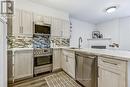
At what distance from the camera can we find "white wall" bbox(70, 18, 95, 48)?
6.07 metres

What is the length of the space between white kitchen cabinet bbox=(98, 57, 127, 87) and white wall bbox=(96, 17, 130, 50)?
4.82 m

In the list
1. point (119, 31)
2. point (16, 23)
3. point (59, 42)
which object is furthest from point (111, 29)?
point (16, 23)

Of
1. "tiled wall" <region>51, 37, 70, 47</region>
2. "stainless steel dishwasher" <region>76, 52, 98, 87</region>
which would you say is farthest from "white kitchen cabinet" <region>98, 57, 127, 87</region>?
"tiled wall" <region>51, 37, 70, 47</region>

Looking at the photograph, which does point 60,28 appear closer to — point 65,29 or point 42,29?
point 65,29

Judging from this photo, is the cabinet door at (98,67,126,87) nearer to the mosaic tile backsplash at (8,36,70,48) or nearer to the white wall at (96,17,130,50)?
the mosaic tile backsplash at (8,36,70,48)

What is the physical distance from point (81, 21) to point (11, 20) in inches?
172

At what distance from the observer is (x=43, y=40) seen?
4.28 meters

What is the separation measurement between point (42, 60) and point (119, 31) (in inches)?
193

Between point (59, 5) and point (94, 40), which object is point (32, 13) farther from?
point (94, 40)

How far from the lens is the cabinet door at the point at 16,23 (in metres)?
3.22

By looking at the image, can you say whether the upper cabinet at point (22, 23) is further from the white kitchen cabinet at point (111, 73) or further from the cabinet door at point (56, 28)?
the white kitchen cabinet at point (111, 73)

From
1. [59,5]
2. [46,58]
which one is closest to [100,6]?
[59,5]

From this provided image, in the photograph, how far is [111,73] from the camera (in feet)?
5.62

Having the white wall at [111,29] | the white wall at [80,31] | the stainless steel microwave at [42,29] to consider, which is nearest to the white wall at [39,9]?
the stainless steel microwave at [42,29]
